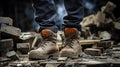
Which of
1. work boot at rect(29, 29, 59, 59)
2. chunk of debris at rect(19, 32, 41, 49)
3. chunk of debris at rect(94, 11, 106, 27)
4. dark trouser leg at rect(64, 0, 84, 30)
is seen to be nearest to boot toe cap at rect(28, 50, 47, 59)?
work boot at rect(29, 29, 59, 59)

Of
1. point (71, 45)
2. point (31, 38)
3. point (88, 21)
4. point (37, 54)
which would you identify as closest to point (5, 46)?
point (37, 54)

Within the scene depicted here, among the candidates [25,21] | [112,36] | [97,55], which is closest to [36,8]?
[97,55]

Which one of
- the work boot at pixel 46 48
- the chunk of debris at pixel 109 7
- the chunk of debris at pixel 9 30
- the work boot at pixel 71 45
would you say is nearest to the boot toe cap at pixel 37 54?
the work boot at pixel 46 48

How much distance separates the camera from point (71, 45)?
8.34 ft

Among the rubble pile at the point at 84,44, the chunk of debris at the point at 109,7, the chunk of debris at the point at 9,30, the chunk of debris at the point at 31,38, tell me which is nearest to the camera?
the rubble pile at the point at 84,44

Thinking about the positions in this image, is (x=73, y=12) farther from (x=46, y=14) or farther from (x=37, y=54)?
(x=37, y=54)

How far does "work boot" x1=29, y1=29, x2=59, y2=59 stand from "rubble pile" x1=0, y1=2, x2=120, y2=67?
6cm

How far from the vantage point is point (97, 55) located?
267cm

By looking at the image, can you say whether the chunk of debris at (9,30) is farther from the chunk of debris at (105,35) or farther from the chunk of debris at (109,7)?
the chunk of debris at (109,7)

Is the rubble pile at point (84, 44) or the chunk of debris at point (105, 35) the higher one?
the rubble pile at point (84, 44)

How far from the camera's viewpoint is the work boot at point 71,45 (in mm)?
2457

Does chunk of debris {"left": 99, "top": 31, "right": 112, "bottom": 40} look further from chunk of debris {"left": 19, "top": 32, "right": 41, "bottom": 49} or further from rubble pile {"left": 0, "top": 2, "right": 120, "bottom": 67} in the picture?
chunk of debris {"left": 19, "top": 32, "right": 41, "bottom": 49}

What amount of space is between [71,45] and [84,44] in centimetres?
84

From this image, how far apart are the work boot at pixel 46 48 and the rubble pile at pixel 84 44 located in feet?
0.19
